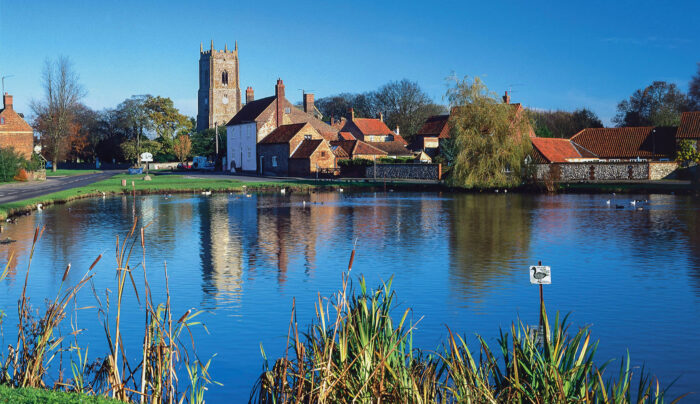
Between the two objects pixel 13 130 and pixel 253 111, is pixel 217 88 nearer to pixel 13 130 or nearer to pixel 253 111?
pixel 253 111

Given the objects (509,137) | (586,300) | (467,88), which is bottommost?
(586,300)

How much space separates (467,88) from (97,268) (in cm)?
4302

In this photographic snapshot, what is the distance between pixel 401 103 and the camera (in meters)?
123

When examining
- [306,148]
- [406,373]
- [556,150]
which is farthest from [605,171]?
[406,373]

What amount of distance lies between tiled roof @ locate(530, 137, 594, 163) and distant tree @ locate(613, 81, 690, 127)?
22.1 m

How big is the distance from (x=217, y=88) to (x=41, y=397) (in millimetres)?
142350

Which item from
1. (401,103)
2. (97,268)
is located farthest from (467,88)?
(401,103)

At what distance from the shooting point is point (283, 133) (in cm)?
8500

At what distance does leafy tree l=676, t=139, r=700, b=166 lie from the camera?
65.4 metres

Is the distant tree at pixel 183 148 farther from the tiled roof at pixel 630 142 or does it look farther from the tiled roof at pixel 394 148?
the tiled roof at pixel 630 142

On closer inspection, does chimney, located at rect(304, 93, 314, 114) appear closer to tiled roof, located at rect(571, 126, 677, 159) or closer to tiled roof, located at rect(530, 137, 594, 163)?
tiled roof, located at rect(530, 137, 594, 163)

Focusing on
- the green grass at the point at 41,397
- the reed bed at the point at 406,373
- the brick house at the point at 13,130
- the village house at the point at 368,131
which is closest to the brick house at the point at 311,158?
the village house at the point at 368,131

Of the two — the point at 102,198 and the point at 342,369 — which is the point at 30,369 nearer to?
the point at 342,369

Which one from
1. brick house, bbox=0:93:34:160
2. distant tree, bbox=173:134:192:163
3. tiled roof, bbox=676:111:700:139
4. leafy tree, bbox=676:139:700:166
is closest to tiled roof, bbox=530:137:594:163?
tiled roof, bbox=676:111:700:139
